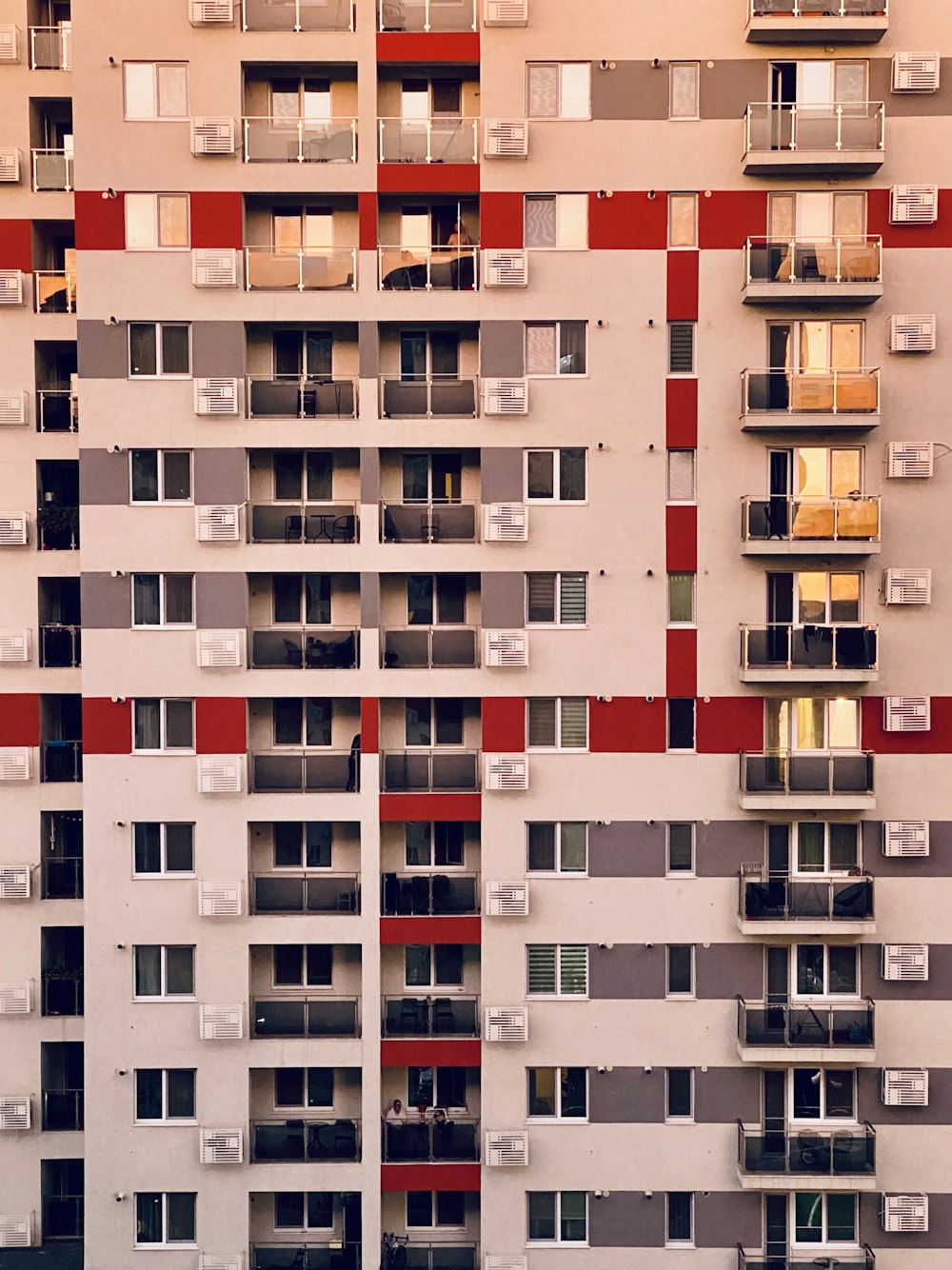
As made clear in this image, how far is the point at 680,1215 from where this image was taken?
19938mm

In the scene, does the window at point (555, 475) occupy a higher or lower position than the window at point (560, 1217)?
higher

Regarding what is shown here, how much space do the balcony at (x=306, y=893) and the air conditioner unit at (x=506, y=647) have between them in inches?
212

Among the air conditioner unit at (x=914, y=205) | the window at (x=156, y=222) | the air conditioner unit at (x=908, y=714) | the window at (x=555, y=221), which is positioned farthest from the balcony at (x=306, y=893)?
the air conditioner unit at (x=914, y=205)

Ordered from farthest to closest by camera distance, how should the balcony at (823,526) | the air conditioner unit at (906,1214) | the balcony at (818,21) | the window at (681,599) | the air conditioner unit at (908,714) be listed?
the window at (681,599)
the air conditioner unit at (906,1214)
the air conditioner unit at (908,714)
the balcony at (823,526)
the balcony at (818,21)

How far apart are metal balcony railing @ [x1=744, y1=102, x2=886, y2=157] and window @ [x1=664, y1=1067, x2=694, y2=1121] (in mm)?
18259

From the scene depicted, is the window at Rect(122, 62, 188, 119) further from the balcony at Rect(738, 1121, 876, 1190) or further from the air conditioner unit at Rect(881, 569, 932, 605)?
the balcony at Rect(738, 1121, 876, 1190)

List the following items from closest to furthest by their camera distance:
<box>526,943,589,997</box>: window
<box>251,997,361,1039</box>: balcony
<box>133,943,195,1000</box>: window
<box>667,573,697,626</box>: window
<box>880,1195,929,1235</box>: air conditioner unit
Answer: <box>880,1195,929,1235</box>: air conditioner unit < <box>667,573,697,626</box>: window < <box>526,943,589,997</box>: window < <box>133,943,195,1000</box>: window < <box>251,997,361,1039</box>: balcony

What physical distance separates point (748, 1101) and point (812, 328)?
15549 millimetres

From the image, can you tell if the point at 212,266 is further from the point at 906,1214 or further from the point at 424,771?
the point at 906,1214

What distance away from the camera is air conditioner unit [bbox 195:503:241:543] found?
19.2 m

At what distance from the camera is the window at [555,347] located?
760 inches

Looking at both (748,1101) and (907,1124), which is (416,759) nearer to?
(748,1101)

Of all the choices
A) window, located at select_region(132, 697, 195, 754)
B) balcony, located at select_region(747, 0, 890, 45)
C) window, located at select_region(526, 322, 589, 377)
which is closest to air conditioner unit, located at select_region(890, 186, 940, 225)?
balcony, located at select_region(747, 0, 890, 45)

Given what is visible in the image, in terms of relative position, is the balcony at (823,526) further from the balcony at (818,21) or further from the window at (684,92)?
the balcony at (818,21)
